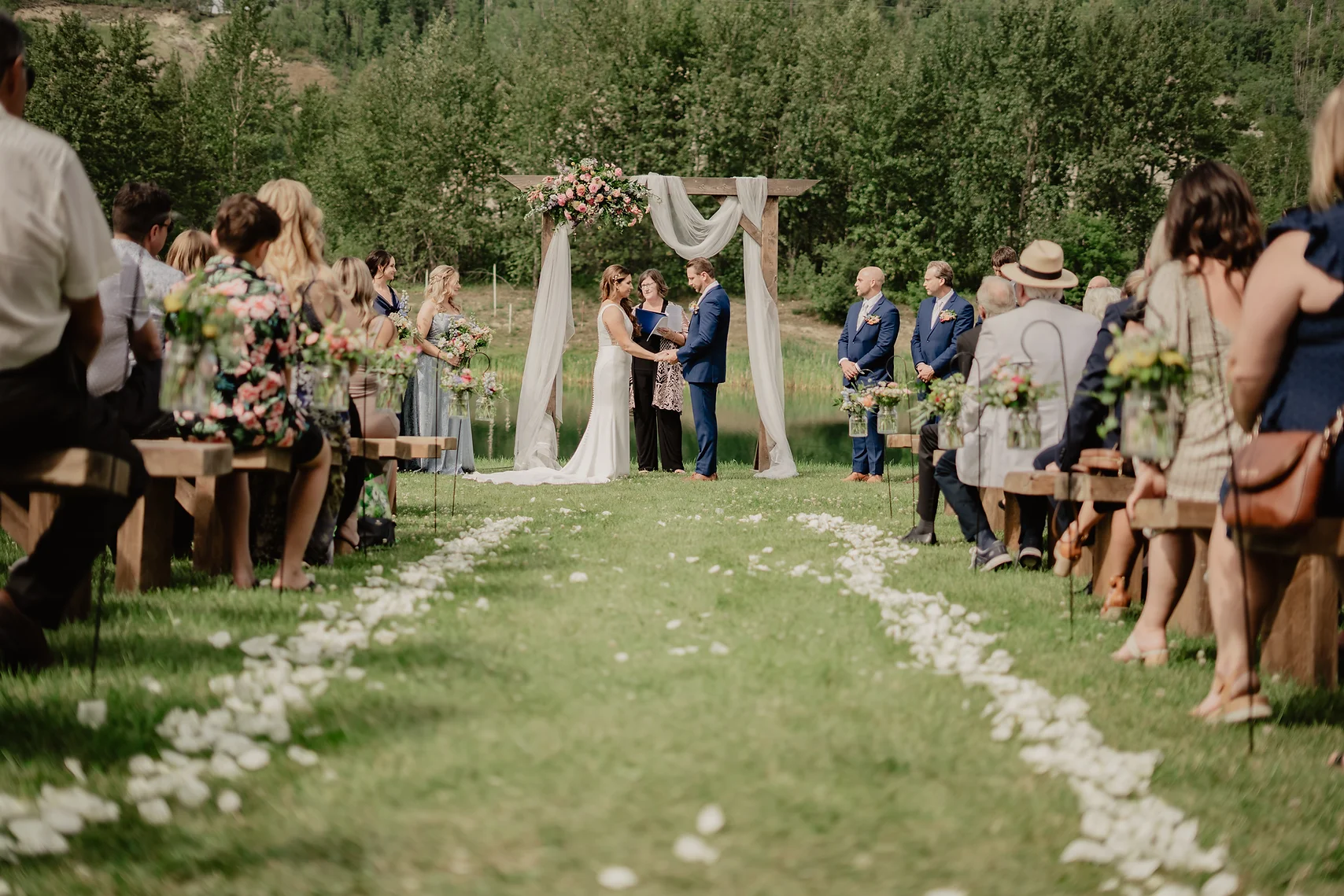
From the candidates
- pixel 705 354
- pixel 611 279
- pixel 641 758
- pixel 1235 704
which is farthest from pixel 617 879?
pixel 611 279

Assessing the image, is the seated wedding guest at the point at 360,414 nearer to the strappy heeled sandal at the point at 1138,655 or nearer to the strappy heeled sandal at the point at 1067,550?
the strappy heeled sandal at the point at 1067,550

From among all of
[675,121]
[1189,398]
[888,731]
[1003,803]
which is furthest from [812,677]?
[675,121]

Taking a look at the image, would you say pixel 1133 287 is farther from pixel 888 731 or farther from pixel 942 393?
pixel 888 731

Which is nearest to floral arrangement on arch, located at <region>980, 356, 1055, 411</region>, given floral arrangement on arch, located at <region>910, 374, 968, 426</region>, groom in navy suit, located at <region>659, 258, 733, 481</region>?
floral arrangement on arch, located at <region>910, 374, 968, 426</region>

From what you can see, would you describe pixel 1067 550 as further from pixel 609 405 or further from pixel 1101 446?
pixel 609 405

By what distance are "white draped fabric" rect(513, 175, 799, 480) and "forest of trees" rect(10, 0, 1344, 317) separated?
29526mm

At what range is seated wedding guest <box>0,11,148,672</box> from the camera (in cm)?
383

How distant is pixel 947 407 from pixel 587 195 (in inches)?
340

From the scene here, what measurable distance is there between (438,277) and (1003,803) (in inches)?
434

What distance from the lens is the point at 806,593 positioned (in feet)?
21.2

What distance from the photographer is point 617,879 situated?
8.67ft

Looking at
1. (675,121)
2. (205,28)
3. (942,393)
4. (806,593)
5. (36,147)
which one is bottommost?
(806,593)

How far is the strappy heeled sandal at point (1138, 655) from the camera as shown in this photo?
16.7 ft

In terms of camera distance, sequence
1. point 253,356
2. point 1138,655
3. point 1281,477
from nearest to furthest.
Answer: point 1281,477, point 1138,655, point 253,356
